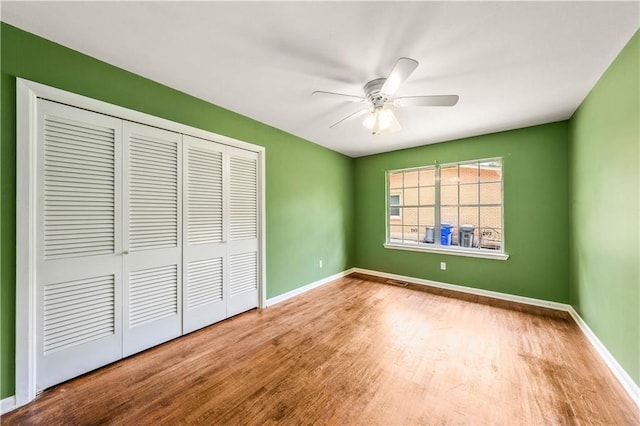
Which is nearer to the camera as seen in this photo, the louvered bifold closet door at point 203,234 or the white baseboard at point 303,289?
the louvered bifold closet door at point 203,234

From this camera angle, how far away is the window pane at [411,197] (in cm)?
447

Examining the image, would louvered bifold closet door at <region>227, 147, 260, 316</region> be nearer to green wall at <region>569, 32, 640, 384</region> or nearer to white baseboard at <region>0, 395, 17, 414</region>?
white baseboard at <region>0, 395, 17, 414</region>

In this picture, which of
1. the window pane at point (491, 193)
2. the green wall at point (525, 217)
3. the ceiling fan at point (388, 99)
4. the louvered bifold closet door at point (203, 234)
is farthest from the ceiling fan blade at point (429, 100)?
the window pane at point (491, 193)

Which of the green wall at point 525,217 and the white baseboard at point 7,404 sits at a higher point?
the green wall at point 525,217

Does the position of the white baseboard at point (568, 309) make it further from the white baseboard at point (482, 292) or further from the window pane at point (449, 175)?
the window pane at point (449, 175)

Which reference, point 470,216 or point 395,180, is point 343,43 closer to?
point 395,180

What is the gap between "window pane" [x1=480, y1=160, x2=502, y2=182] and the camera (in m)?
3.65

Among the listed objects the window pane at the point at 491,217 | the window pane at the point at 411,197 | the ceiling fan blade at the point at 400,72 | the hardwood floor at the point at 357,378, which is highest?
the ceiling fan blade at the point at 400,72

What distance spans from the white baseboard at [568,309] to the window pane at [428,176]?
1.75 m

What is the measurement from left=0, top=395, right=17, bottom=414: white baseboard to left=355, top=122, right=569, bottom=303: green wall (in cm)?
469

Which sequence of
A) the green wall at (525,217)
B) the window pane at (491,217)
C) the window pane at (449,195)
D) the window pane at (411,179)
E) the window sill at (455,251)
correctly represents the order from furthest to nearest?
the window pane at (411,179) < the window pane at (449,195) < the window pane at (491,217) < the window sill at (455,251) < the green wall at (525,217)

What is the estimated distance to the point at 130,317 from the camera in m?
2.12

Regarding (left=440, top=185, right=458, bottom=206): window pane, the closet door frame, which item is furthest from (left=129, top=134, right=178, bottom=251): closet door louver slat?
(left=440, top=185, right=458, bottom=206): window pane

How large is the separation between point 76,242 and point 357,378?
2.44 m
